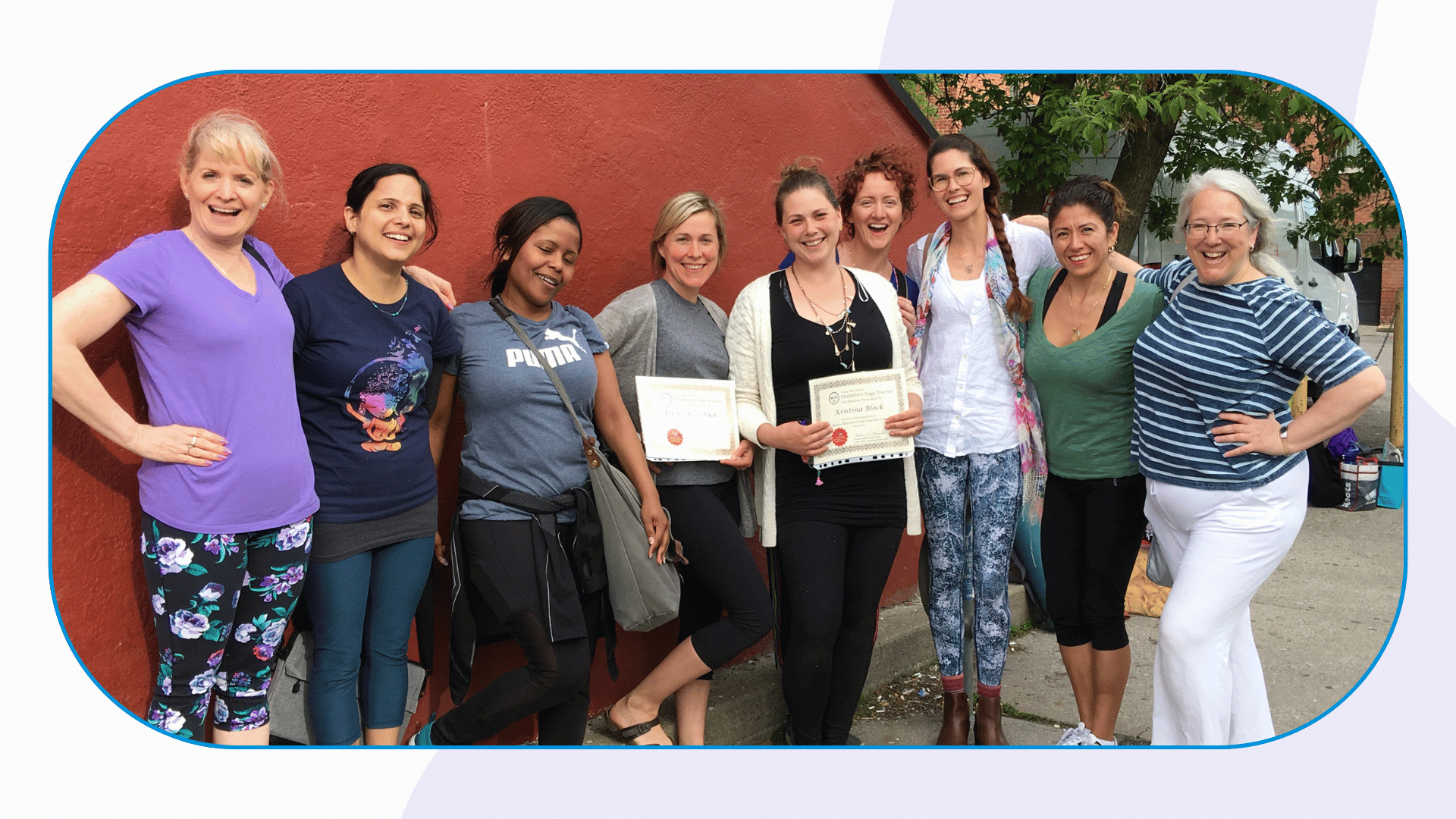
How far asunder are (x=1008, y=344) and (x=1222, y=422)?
0.76 meters

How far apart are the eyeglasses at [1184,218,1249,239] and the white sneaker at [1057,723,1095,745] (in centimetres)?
187

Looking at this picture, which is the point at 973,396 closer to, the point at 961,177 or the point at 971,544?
the point at 971,544

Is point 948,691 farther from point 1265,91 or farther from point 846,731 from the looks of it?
point 1265,91

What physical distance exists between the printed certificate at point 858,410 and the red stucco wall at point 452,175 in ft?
3.77

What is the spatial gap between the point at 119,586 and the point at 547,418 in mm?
1313

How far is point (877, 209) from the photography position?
362cm

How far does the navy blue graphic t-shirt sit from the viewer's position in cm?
271

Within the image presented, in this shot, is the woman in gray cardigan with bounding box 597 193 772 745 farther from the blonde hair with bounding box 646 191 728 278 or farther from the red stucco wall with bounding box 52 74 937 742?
the red stucco wall with bounding box 52 74 937 742

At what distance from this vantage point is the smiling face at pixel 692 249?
337cm

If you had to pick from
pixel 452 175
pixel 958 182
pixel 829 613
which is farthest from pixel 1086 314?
pixel 452 175

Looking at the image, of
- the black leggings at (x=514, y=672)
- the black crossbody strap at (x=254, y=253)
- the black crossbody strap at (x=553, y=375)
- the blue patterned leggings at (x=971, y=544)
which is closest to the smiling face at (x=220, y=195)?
the black crossbody strap at (x=254, y=253)

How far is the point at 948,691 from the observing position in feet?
12.4

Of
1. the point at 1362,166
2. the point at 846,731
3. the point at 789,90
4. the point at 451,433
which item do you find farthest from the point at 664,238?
the point at 1362,166

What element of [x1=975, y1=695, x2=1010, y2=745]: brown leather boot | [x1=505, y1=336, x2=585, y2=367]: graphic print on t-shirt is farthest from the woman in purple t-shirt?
[x1=975, y1=695, x2=1010, y2=745]: brown leather boot
